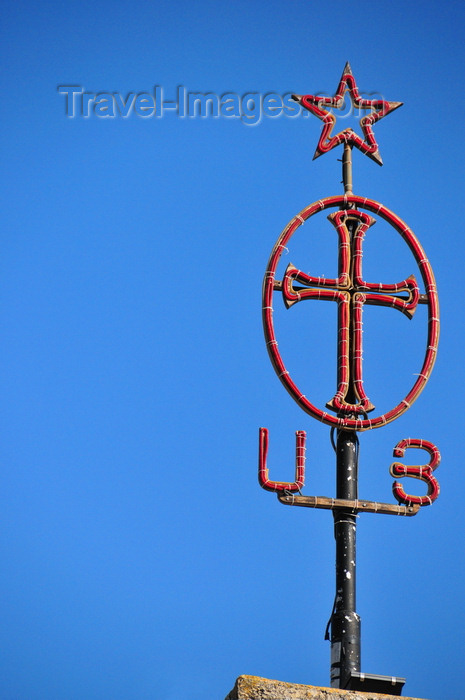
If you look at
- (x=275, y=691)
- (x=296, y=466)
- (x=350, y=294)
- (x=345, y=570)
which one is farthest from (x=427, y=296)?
(x=275, y=691)

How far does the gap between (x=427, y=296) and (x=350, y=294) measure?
4.18 ft

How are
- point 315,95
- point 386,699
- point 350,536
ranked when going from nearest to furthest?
1. point 386,699
2. point 350,536
3. point 315,95

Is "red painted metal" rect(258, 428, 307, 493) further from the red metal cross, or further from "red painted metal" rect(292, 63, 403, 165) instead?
"red painted metal" rect(292, 63, 403, 165)

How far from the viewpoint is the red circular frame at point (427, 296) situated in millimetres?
14773

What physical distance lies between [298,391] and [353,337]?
3.83 feet

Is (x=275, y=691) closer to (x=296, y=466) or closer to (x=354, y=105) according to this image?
(x=296, y=466)

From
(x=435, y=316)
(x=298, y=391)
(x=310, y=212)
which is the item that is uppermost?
(x=310, y=212)

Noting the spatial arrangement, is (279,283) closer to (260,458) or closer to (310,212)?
(310,212)

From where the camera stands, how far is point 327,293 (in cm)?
1569

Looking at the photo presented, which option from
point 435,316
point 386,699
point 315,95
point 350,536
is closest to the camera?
point 386,699

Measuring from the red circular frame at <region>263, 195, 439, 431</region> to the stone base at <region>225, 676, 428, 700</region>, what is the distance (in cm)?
515

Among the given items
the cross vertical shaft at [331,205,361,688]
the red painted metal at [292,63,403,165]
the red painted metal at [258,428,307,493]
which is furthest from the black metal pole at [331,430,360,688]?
the red painted metal at [292,63,403,165]

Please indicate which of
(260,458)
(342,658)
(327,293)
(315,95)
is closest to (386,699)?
(342,658)

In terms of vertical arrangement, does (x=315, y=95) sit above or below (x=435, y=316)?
above
